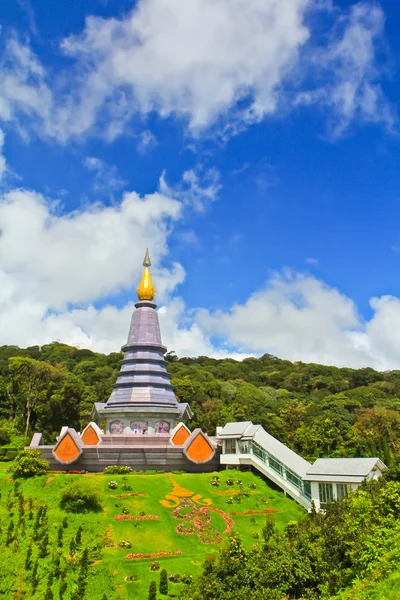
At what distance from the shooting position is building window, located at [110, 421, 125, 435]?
45.5 metres

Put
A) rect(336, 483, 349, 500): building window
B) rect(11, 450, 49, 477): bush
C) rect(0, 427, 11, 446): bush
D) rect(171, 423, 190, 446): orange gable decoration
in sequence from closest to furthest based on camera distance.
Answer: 1. rect(336, 483, 349, 500): building window
2. rect(11, 450, 49, 477): bush
3. rect(171, 423, 190, 446): orange gable decoration
4. rect(0, 427, 11, 446): bush

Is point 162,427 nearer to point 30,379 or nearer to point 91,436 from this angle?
point 91,436

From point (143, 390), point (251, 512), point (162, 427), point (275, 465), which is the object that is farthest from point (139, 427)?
point (251, 512)

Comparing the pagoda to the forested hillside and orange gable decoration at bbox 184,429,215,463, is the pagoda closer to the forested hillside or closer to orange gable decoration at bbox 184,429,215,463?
orange gable decoration at bbox 184,429,215,463

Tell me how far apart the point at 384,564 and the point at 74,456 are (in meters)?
26.6

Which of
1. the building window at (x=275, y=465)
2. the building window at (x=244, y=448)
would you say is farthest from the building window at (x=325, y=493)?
the building window at (x=244, y=448)

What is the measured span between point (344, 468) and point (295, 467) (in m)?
3.90

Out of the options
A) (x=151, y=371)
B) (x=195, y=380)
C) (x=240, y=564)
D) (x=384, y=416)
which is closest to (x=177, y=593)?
(x=240, y=564)

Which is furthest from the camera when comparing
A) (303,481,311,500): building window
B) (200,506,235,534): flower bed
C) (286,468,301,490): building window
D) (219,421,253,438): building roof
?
(219,421,253,438): building roof

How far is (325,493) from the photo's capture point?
34219 mm

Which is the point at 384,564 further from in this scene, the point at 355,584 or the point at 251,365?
the point at 251,365

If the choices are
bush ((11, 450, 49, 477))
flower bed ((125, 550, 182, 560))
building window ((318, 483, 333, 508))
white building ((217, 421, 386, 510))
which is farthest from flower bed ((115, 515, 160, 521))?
building window ((318, 483, 333, 508))

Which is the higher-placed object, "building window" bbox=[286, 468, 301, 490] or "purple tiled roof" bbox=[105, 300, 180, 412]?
"purple tiled roof" bbox=[105, 300, 180, 412]

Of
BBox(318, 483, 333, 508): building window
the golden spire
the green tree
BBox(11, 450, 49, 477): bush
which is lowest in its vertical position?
BBox(318, 483, 333, 508): building window
